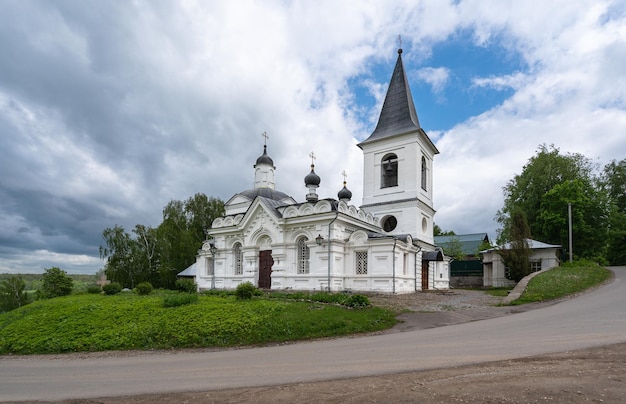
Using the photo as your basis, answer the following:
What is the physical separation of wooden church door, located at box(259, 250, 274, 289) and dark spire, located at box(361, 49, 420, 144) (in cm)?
1139

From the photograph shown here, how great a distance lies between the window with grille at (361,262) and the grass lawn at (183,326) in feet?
25.7

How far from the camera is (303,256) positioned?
73.7 feet

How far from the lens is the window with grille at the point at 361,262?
2095cm

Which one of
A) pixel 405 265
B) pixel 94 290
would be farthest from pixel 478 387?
pixel 94 290

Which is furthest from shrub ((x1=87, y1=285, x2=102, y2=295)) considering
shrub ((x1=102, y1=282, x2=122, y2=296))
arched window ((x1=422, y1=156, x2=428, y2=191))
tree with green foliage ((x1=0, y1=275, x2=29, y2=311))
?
tree with green foliage ((x1=0, y1=275, x2=29, y2=311))

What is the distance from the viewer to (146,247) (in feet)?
118

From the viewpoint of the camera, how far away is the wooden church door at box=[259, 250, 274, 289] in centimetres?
2348

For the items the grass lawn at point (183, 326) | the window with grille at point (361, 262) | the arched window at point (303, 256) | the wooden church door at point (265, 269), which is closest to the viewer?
the grass lawn at point (183, 326)

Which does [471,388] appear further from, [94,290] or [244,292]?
[94,290]

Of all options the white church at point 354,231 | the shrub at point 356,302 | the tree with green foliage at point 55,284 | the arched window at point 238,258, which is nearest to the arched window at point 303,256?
the white church at point 354,231

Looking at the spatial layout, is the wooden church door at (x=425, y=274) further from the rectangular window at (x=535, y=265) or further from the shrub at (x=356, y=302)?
the shrub at (x=356, y=302)

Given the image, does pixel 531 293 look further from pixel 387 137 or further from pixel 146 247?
pixel 146 247

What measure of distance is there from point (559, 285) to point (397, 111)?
1649 centimetres

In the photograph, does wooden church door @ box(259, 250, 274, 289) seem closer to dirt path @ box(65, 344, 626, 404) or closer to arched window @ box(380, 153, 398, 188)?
arched window @ box(380, 153, 398, 188)
